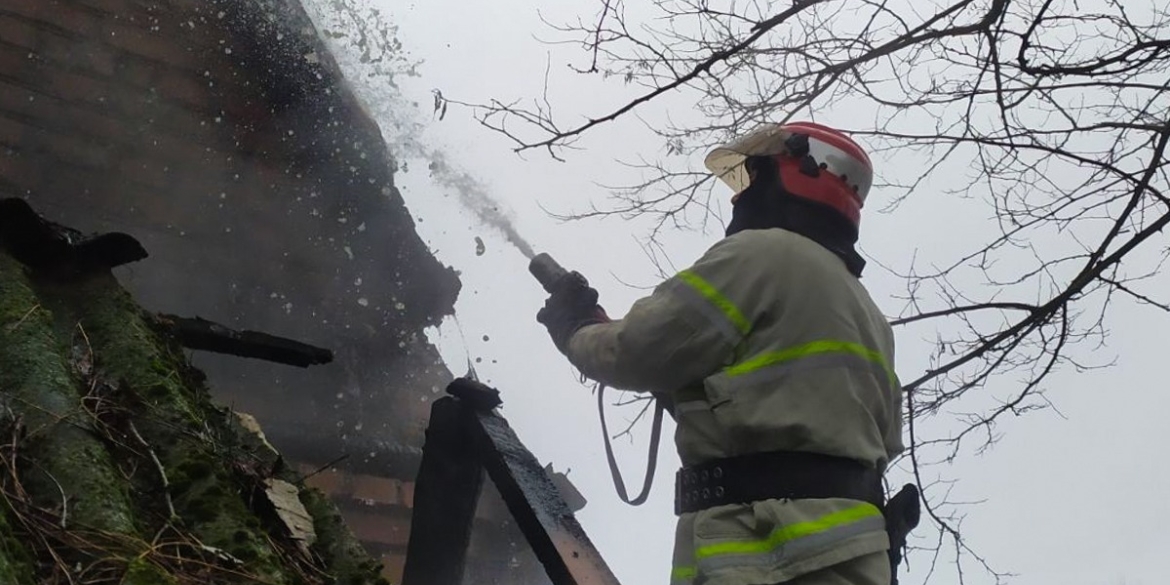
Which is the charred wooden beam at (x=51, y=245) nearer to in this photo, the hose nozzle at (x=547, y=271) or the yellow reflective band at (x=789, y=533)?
the hose nozzle at (x=547, y=271)

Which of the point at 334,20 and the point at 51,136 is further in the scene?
the point at 334,20

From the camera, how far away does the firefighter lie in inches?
88.0

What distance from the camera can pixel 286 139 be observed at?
427cm

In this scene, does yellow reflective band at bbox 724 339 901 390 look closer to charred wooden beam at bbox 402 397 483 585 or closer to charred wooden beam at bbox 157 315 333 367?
charred wooden beam at bbox 402 397 483 585

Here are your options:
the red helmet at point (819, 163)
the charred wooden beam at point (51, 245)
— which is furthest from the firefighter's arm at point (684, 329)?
the charred wooden beam at point (51, 245)

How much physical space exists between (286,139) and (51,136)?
891 millimetres

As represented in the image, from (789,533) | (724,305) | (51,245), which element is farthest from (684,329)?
(51,245)

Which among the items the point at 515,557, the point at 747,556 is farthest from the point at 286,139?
the point at 747,556

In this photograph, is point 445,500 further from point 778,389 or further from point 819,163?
point 819,163

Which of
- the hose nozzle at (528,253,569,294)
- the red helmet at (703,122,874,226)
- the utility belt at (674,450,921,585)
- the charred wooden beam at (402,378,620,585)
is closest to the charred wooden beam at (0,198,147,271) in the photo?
the charred wooden beam at (402,378,620,585)

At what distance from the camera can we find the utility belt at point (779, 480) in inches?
89.6

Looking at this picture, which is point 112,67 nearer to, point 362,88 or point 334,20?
point 362,88

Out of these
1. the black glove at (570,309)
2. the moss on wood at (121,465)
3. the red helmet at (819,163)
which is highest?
the red helmet at (819,163)

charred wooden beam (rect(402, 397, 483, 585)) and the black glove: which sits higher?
the black glove
